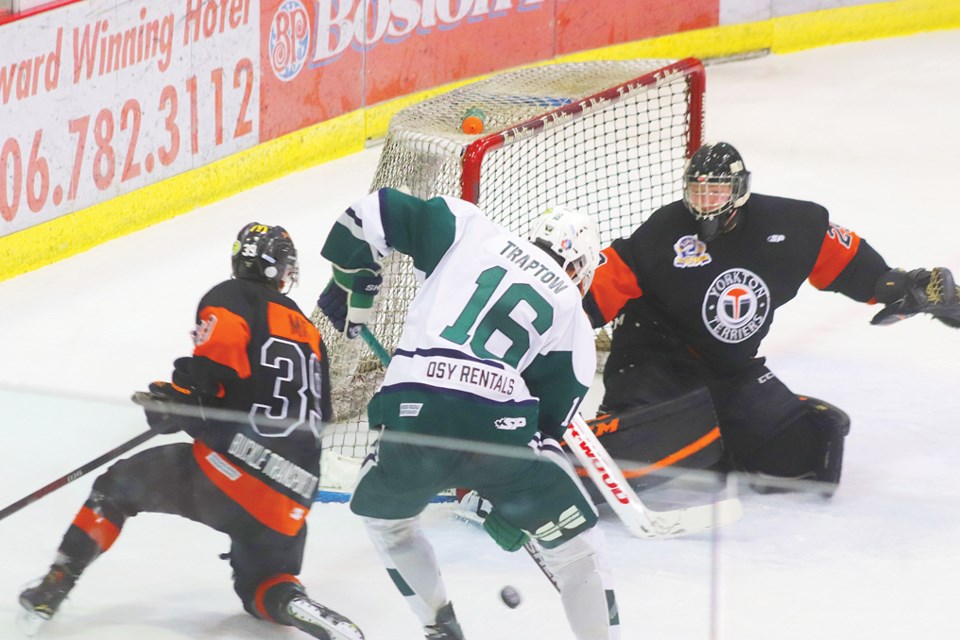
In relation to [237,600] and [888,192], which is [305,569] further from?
[888,192]

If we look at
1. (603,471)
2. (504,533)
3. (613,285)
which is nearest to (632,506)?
(504,533)

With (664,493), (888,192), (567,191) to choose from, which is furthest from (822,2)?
(664,493)

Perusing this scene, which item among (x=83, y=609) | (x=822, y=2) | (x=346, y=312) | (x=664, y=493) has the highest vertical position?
(x=822, y=2)

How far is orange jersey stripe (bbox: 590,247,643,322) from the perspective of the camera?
376 centimetres

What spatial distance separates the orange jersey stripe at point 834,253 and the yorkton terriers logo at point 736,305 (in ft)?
0.62

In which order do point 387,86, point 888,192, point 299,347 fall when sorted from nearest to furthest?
point 299,347
point 888,192
point 387,86

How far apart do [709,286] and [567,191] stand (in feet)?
4.01

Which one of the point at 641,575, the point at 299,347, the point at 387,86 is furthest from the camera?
the point at 387,86

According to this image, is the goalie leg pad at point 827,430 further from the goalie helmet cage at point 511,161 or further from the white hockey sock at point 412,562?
the white hockey sock at point 412,562

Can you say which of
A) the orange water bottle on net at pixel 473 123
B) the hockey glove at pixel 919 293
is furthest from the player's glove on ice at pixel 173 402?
the hockey glove at pixel 919 293

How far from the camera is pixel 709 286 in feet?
12.2

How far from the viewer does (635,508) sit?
2592 millimetres

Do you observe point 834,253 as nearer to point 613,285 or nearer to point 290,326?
point 613,285

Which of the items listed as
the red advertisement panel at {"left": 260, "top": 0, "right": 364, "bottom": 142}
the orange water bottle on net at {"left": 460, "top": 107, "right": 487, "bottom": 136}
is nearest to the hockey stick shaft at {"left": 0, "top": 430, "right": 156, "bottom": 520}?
the orange water bottle on net at {"left": 460, "top": 107, "right": 487, "bottom": 136}
